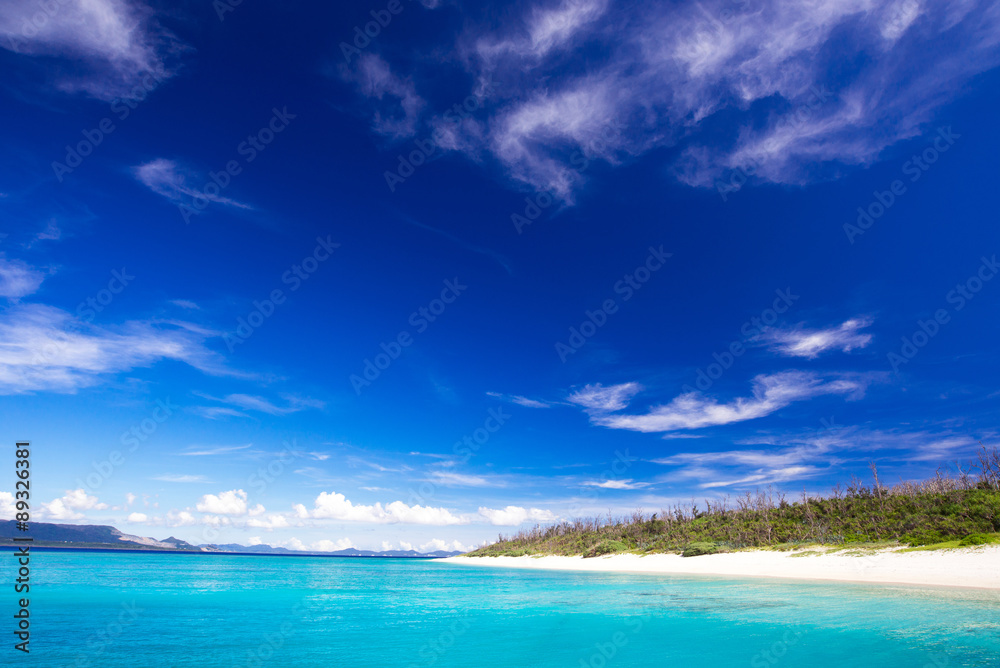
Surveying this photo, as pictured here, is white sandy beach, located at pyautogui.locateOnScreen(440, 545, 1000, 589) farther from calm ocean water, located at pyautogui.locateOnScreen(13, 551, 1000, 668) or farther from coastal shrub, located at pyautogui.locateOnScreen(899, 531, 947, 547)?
calm ocean water, located at pyautogui.locateOnScreen(13, 551, 1000, 668)

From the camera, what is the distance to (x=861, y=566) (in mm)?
42125

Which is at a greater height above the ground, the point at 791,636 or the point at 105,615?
the point at 791,636

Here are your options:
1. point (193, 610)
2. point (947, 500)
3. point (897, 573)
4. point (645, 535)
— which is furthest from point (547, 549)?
point (193, 610)

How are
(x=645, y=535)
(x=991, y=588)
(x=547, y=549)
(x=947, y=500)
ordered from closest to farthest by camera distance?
(x=991, y=588)
(x=947, y=500)
(x=645, y=535)
(x=547, y=549)

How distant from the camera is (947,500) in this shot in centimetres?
5609

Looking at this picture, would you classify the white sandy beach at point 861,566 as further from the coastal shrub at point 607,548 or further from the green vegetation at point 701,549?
the coastal shrub at point 607,548

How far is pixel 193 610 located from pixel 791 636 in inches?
1318

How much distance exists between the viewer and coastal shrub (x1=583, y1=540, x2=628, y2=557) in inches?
4066

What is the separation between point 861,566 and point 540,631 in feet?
123

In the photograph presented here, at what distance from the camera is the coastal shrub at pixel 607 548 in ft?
339

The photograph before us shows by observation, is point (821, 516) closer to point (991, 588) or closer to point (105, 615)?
point (991, 588)

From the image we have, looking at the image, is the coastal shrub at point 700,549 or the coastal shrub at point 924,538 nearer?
the coastal shrub at point 924,538

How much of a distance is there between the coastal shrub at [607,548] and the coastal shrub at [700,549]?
26796mm

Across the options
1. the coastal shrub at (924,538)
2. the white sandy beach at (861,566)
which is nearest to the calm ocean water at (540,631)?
the white sandy beach at (861,566)
